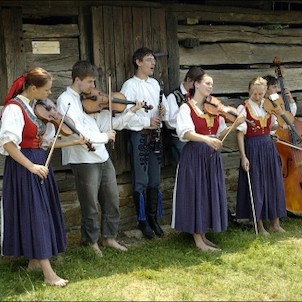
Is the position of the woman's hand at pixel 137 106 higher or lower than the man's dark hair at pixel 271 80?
lower

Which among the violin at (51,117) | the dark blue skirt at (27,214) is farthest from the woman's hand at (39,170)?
the violin at (51,117)

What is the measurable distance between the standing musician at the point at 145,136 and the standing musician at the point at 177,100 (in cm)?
8

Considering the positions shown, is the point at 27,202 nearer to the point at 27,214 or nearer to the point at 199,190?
the point at 27,214

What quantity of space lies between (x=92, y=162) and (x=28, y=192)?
29.5 inches

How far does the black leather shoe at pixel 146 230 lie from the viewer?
17.7 feet

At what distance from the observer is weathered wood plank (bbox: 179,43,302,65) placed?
5919 mm

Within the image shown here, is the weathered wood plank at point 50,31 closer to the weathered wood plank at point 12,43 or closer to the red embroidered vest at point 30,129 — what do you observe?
the weathered wood plank at point 12,43

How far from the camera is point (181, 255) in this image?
4832mm

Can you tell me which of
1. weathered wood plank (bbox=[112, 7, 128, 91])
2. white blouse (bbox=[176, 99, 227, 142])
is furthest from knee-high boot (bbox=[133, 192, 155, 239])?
weathered wood plank (bbox=[112, 7, 128, 91])

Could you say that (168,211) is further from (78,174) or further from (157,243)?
(78,174)

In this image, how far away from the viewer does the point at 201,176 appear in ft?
16.2

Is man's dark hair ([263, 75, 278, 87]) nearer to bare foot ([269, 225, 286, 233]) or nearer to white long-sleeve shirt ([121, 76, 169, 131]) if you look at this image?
white long-sleeve shirt ([121, 76, 169, 131])

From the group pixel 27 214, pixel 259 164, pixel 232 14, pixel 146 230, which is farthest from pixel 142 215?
pixel 232 14

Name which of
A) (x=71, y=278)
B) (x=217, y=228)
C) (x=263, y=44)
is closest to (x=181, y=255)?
(x=217, y=228)
